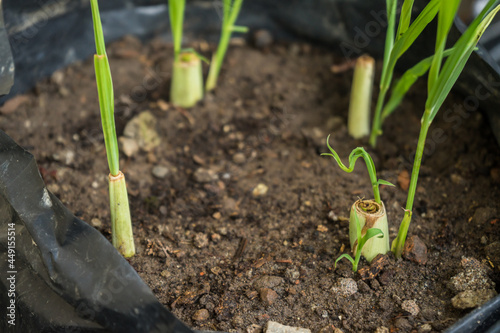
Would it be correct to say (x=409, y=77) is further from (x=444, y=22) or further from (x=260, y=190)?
(x=260, y=190)

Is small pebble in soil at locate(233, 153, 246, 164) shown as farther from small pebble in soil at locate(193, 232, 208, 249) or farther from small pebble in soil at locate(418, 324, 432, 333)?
small pebble in soil at locate(418, 324, 432, 333)

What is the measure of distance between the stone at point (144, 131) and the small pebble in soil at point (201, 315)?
1.74ft

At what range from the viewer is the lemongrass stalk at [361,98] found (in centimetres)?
129

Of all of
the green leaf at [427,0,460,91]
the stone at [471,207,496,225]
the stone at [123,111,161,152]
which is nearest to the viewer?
the green leaf at [427,0,460,91]

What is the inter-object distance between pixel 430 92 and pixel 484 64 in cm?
34

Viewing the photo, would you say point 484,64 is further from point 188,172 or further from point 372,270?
point 188,172

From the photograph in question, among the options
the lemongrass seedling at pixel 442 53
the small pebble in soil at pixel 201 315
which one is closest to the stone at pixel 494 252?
the lemongrass seedling at pixel 442 53

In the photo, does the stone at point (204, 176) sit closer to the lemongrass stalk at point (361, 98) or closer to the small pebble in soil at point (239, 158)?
the small pebble in soil at point (239, 158)

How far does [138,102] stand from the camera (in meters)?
1.48

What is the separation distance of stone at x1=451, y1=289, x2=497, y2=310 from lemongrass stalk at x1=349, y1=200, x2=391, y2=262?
160 millimetres

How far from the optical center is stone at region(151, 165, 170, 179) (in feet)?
4.21

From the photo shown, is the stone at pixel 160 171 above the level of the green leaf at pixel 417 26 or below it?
below

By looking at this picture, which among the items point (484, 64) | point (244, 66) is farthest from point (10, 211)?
point (484, 64)

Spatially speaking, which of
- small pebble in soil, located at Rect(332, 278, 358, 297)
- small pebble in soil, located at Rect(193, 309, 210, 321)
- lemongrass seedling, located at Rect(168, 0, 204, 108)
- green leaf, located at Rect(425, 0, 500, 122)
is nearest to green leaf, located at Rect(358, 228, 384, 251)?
small pebble in soil, located at Rect(332, 278, 358, 297)
